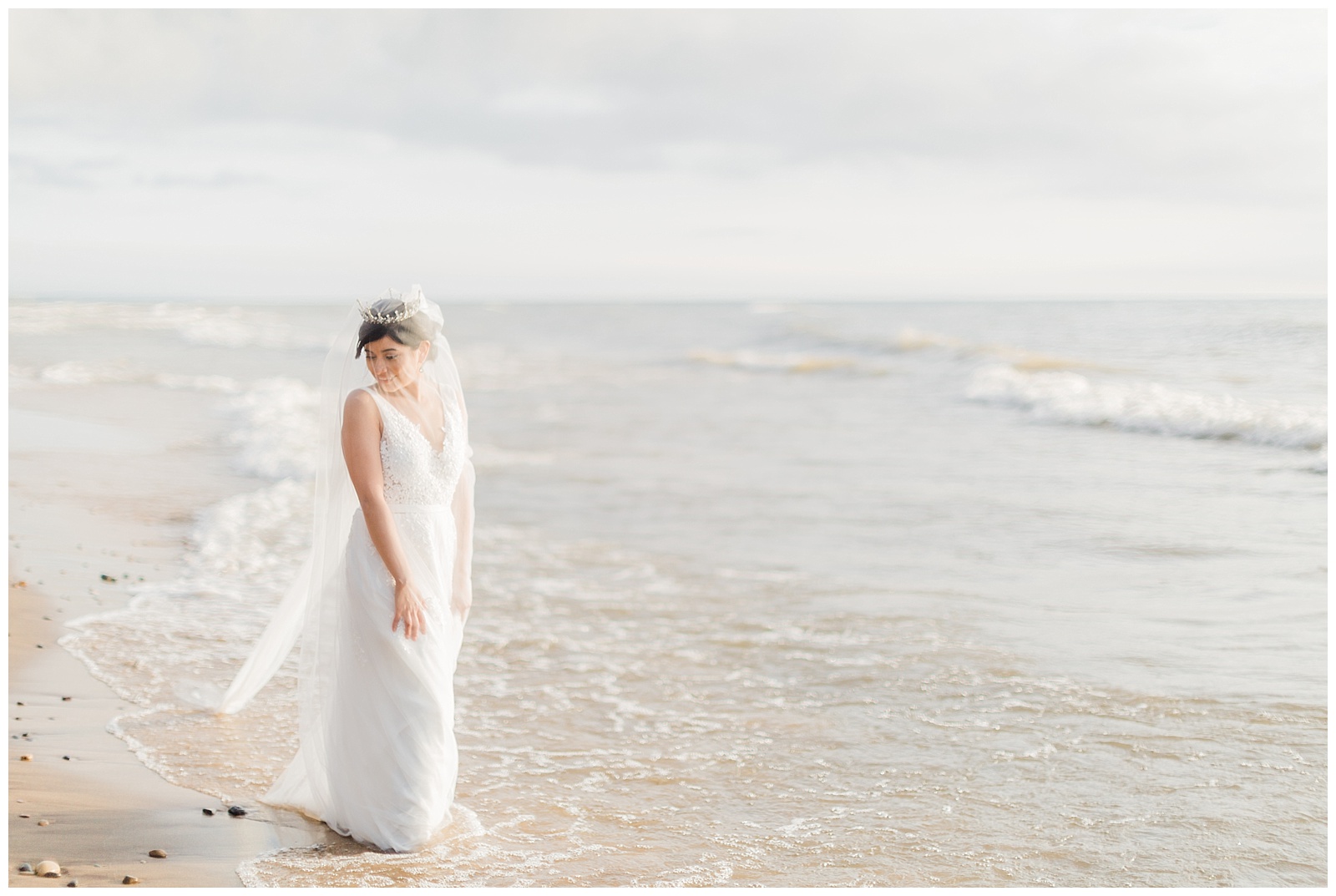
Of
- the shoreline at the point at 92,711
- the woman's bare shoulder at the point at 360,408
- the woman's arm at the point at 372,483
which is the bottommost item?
the shoreline at the point at 92,711

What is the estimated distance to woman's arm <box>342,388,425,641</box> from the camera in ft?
11.6

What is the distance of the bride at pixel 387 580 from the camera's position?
356 centimetres

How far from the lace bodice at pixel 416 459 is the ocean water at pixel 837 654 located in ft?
4.21

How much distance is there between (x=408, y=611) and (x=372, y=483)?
470 millimetres

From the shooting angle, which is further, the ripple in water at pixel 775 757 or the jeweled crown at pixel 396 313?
the ripple in water at pixel 775 757

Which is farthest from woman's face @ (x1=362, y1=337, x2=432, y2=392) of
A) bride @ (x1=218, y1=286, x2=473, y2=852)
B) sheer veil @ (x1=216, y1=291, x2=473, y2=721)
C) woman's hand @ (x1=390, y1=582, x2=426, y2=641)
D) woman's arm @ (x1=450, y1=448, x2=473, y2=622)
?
woman's hand @ (x1=390, y1=582, x2=426, y2=641)

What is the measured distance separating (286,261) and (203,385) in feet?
16.3

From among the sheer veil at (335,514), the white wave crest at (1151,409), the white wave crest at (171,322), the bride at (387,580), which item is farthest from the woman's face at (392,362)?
the white wave crest at (171,322)

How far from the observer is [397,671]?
143 inches

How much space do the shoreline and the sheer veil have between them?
0.51 metres

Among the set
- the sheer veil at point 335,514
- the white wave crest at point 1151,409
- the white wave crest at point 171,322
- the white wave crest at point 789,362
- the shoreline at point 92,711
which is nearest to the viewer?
the shoreline at point 92,711

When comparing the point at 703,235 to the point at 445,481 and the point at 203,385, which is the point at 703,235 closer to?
the point at 203,385

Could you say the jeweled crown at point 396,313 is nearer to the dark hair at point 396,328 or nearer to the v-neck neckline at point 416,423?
the dark hair at point 396,328

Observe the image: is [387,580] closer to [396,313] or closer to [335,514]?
[335,514]
